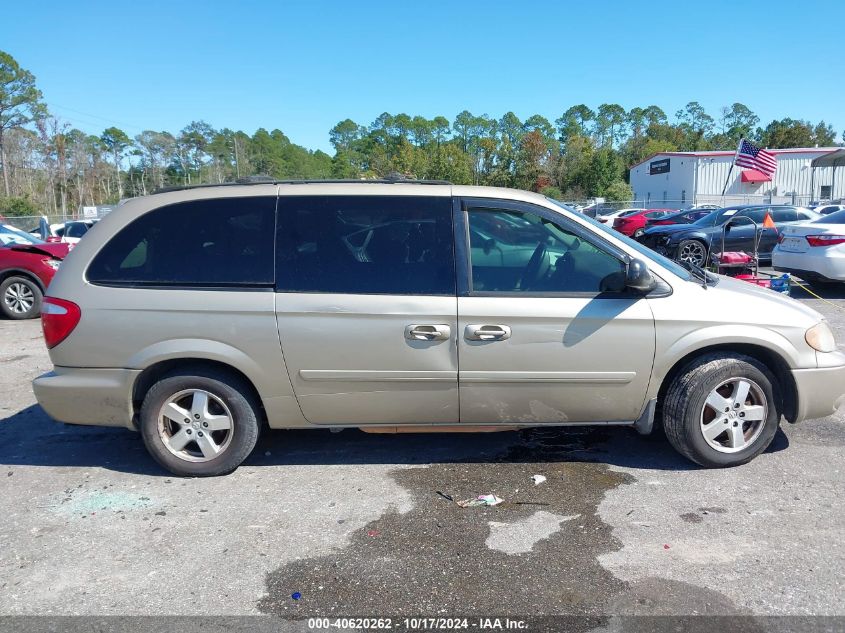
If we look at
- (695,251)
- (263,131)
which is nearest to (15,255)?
(695,251)

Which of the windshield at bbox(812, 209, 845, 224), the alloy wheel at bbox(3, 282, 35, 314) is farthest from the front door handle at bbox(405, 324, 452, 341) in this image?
the windshield at bbox(812, 209, 845, 224)

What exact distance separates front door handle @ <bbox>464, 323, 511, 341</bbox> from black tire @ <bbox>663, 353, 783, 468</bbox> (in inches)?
44.7

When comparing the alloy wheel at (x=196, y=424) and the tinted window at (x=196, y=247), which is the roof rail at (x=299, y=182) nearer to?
the tinted window at (x=196, y=247)

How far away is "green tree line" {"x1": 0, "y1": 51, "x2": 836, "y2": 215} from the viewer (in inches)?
2388

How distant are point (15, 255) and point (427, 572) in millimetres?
9688

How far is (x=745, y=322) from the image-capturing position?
12.9 ft

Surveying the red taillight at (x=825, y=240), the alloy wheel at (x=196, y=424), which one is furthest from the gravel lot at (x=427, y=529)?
the red taillight at (x=825, y=240)

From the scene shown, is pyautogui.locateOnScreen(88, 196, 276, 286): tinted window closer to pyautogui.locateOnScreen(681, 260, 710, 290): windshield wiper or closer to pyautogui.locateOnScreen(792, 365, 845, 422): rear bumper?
pyautogui.locateOnScreen(681, 260, 710, 290): windshield wiper

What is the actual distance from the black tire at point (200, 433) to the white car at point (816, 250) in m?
9.87

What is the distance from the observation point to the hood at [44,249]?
400 inches

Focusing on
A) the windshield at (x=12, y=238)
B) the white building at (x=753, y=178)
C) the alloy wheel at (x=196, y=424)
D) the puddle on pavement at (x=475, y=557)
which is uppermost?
the white building at (x=753, y=178)

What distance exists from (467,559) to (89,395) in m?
2.54

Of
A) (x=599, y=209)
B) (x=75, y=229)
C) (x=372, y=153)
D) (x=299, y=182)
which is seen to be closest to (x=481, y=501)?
(x=299, y=182)

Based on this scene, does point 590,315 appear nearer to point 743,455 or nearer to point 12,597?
point 743,455
